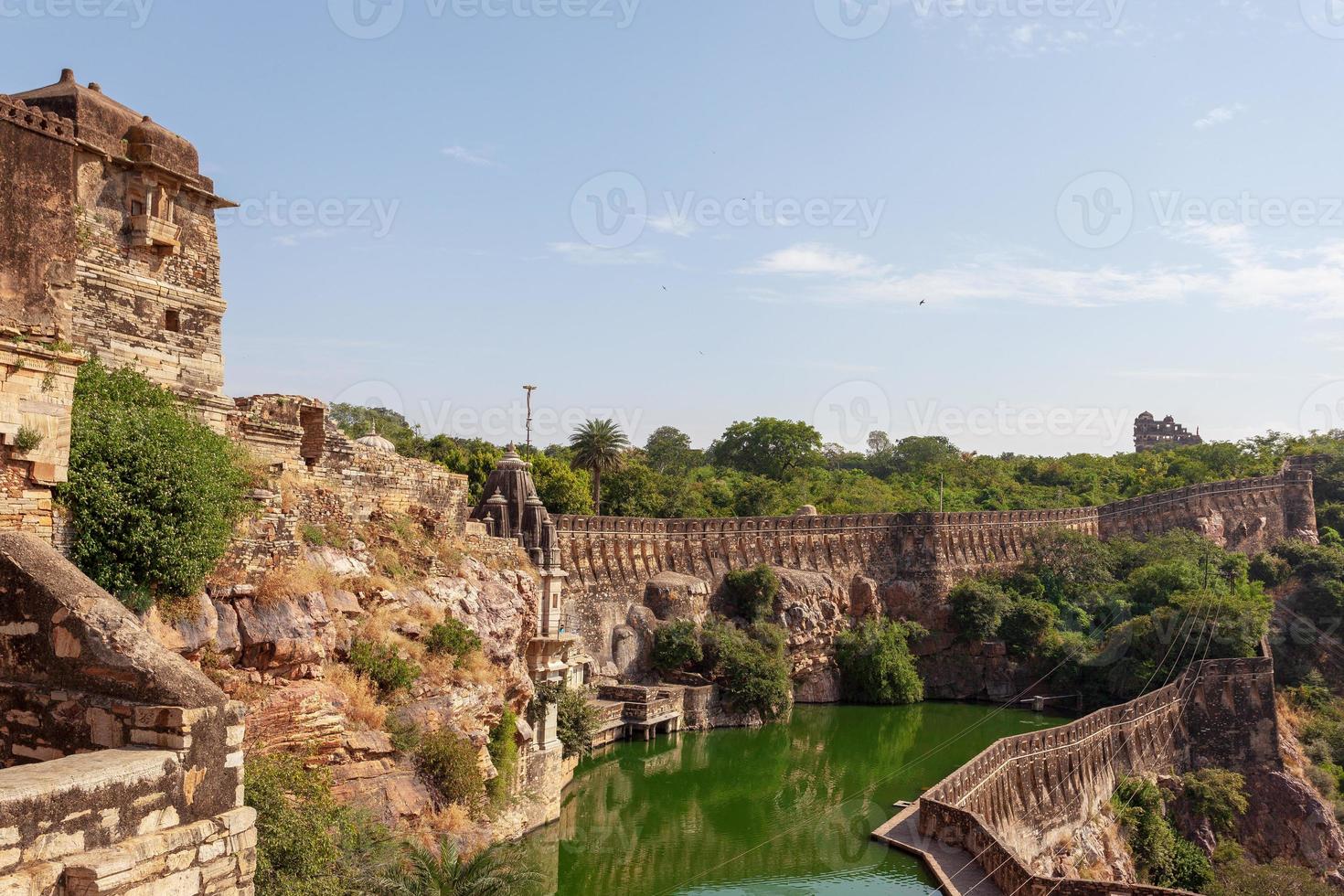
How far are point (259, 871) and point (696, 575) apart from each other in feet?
95.2

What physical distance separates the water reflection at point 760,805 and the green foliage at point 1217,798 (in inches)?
227

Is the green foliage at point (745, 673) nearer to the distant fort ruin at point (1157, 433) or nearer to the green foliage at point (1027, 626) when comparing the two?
the green foliage at point (1027, 626)

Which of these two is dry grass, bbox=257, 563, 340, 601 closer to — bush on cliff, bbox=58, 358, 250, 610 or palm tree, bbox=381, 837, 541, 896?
bush on cliff, bbox=58, 358, 250, 610

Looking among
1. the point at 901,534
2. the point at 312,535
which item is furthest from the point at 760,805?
the point at 901,534

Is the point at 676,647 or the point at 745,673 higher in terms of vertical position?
the point at 676,647

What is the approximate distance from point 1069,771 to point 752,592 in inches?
582

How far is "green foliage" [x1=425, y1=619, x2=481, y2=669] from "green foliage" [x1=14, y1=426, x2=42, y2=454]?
35.6ft

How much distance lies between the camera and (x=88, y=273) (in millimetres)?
12953

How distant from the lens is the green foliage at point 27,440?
6.81 metres

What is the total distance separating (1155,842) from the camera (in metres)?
27.3

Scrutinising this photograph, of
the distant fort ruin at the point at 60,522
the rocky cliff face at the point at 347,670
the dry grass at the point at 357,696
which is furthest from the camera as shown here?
the dry grass at the point at 357,696

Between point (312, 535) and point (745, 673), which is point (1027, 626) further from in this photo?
point (312, 535)

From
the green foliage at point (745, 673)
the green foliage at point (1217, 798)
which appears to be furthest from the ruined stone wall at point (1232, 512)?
the green foliage at point (745, 673)

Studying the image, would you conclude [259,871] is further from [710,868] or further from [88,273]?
[710,868]
